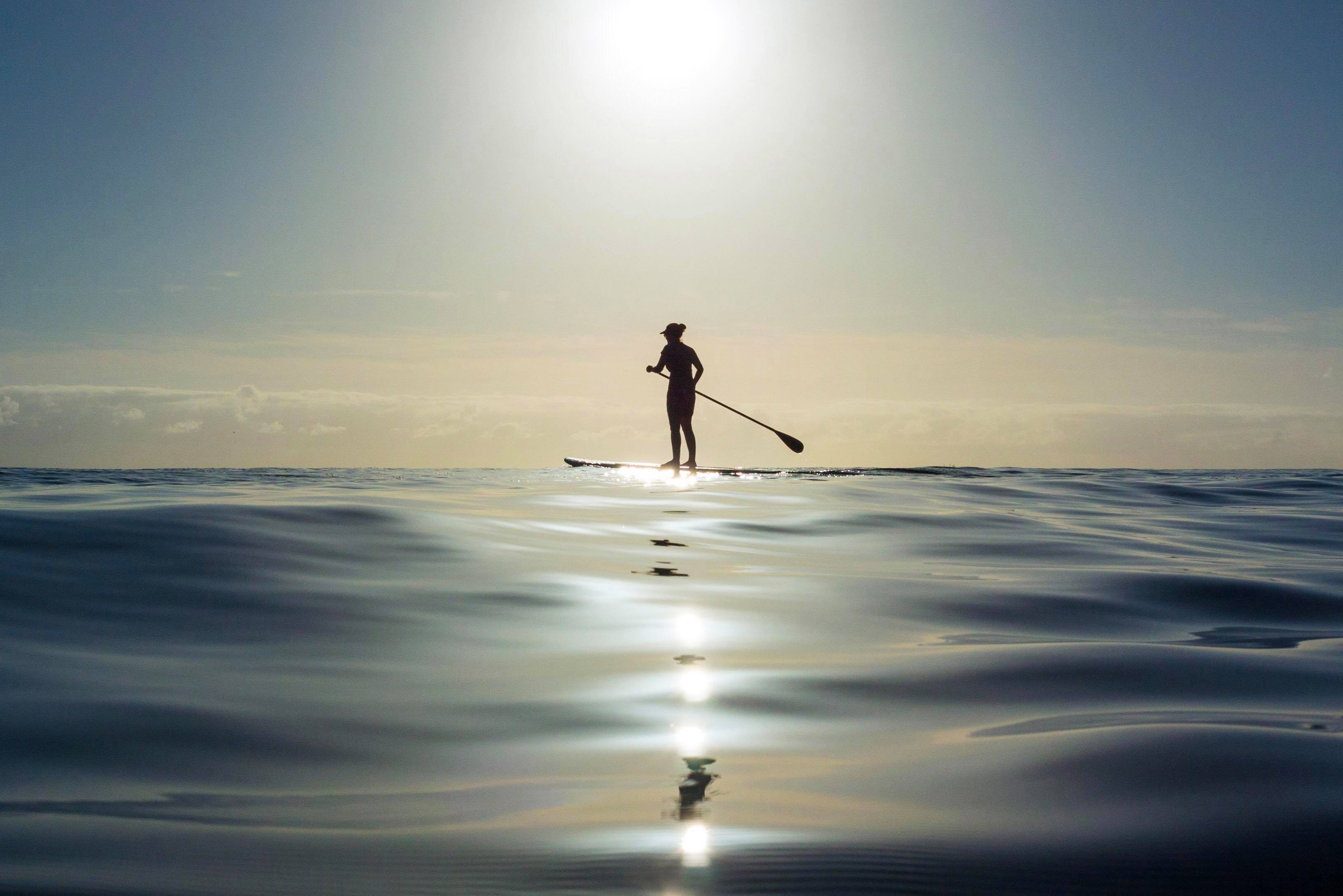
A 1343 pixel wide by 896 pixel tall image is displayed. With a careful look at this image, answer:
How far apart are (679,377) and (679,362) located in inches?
10.9

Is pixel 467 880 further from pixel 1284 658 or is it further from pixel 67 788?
pixel 1284 658

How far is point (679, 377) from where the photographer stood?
15852mm

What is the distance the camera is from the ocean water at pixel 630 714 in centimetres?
153

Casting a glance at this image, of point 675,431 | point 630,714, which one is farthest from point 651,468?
point 630,714

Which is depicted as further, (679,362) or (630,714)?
(679,362)

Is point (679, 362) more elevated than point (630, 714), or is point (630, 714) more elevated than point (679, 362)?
point (679, 362)

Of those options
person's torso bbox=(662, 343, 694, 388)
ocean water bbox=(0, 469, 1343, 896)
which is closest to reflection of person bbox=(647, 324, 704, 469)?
person's torso bbox=(662, 343, 694, 388)

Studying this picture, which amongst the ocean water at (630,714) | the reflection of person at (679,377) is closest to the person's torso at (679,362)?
the reflection of person at (679,377)

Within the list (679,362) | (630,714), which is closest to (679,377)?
(679,362)

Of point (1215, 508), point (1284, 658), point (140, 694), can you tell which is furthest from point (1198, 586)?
point (1215, 508)

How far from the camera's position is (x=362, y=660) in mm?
2945

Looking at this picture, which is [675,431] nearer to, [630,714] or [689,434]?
[689,434]

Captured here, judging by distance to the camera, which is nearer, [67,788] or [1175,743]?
[67,788]

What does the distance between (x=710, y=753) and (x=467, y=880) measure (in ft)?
2.78
